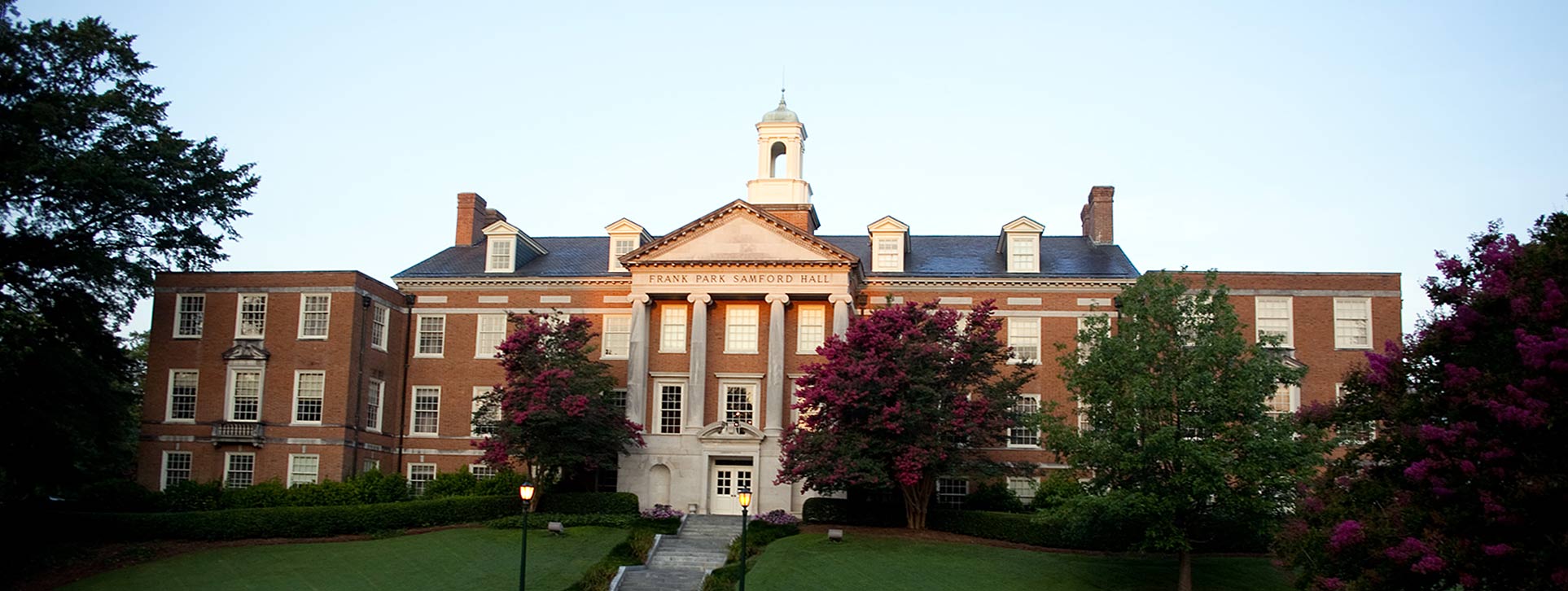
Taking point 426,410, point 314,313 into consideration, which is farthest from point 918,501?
point 314,313

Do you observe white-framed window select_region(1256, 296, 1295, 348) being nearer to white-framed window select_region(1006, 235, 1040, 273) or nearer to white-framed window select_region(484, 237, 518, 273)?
white-framed window select_region(1006, 235, 1040, 273)

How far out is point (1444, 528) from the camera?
62.6 ft

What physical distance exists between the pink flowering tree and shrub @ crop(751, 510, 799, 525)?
5.31m

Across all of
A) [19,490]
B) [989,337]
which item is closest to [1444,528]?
[989,337]

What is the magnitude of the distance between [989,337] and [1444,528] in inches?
875

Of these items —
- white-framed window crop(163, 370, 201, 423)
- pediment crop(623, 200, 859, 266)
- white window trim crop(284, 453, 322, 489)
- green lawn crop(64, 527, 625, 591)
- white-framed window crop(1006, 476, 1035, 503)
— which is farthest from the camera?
white-framed window crop(1006, 476, 1035, 503)

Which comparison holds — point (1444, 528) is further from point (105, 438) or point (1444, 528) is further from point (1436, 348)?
point (105, 438)

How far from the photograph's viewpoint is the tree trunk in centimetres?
4103

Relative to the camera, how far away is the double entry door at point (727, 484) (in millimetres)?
45812

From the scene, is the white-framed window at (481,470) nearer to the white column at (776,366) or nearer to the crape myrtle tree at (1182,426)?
the white column at (776,366)

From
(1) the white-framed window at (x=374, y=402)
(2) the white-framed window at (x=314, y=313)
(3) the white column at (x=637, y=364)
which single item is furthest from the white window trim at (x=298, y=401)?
(3) the white column at (x=637, y=364)

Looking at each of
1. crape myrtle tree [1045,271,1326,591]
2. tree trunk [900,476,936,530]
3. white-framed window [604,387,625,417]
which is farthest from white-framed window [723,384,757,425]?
crape myrtle tree [1045,271,1326,591]

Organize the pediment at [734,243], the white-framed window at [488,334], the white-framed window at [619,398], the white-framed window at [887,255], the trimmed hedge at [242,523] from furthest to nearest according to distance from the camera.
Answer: the white-framed window at [488,334]
the white-framed window at [887,255]
the white-framed window at [619,398]
the pediment at [734,243]
the trimmed hedge at [242,523]

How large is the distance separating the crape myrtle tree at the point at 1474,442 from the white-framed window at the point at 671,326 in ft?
94.7
